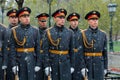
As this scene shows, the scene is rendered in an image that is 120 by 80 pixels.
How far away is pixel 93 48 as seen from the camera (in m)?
9.28

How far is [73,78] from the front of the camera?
969 centimetres

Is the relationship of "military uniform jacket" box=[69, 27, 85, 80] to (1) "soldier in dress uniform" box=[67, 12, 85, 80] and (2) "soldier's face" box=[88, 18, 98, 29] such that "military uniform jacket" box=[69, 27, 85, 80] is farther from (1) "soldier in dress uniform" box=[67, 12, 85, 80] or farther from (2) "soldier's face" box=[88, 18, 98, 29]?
(2) "soldier's face" box=[88, 18, 98, 29]

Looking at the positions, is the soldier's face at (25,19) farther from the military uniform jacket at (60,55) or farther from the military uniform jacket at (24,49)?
the military uniform jacket at (60,55)

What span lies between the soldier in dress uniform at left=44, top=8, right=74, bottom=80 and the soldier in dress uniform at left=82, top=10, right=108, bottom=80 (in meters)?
0.49

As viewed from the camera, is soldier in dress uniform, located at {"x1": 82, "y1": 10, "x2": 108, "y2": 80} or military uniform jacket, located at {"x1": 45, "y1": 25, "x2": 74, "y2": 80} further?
soldier in dress uniform, located at {"x1": 82, "y1": 10, "x2": 108, "y2": 80}

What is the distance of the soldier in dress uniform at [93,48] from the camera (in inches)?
365

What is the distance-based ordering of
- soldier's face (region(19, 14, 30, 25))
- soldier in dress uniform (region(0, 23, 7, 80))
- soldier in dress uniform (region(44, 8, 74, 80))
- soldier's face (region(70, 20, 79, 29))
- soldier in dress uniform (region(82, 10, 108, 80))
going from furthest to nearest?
soldier's face (region(70, 20, 79, 29))
soldier in dress uniform (region(82, 10, 108, 80))
soldier in dress uniform (region(0, 23, 7, 80))
soldier in dress uniform (region(44, 8, 74, 80))
soldier's face (region(19, 14, 30, 25))

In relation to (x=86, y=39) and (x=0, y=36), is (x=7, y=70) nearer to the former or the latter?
(x=0, y=36)

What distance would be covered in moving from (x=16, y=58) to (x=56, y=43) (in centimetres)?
98

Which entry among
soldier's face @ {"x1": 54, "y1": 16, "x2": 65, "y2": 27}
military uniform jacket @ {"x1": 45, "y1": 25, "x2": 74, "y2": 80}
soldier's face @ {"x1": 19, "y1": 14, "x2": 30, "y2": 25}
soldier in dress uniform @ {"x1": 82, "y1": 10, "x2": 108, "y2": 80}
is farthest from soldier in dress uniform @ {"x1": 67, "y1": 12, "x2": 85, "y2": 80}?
soldier's face @ {"x1": 19, "y1": 14, "x2": 30, "y2": 25}

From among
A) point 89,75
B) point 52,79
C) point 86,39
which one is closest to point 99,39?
point 86,39

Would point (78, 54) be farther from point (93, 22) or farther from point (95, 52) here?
point (93, 22)

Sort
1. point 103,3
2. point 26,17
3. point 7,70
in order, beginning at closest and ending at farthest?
point 26,17
point 7,70
point 103,3

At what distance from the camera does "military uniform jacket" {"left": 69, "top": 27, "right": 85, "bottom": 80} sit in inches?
368
